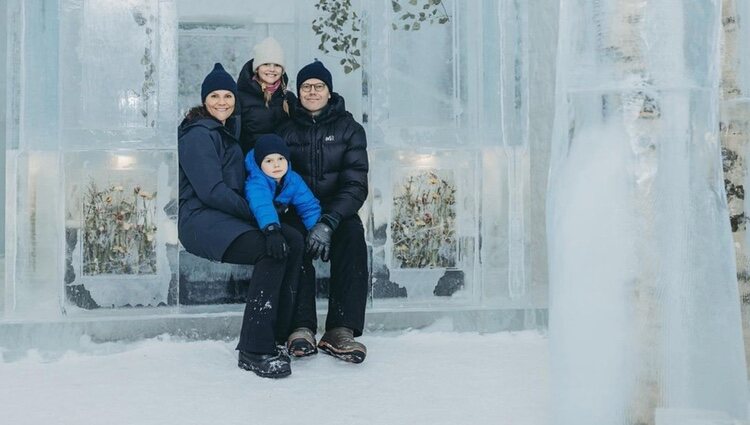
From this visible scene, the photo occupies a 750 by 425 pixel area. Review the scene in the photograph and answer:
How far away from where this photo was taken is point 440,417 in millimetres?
3354

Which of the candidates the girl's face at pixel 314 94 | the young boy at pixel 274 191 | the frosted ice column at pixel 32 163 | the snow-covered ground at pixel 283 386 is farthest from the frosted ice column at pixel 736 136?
the frosted ice column at pixel 32 163

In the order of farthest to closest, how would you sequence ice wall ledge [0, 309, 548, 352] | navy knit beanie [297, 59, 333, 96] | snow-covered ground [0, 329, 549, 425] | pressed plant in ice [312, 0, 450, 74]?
pressed plant in ice [312, 0, 450, 74], ice wall ledge [0, 309, 548, 352], navy knit beanie [297, 59, 333, 96], snow-covered ground [0, 329, 549, 425]

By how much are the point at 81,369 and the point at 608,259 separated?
2.84 meters

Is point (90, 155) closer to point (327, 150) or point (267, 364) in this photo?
point (327, 150)

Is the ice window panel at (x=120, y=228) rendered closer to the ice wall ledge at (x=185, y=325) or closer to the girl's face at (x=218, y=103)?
the ice wall ledge at (x=185, y=325)

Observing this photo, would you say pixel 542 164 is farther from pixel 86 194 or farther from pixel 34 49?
pixel 34 49

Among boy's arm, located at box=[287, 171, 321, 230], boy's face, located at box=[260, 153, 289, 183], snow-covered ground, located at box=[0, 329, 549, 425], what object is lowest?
snow-covered ground, located at box=[0, 329, 549, 425]

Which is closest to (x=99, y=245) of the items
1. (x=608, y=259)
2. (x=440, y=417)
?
(x=440, y=417)

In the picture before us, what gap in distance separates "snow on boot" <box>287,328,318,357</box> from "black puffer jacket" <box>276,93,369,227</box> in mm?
776

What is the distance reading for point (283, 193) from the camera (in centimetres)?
431

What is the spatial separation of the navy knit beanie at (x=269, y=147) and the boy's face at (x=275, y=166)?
19 mm

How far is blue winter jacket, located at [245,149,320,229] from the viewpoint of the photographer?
163 inches

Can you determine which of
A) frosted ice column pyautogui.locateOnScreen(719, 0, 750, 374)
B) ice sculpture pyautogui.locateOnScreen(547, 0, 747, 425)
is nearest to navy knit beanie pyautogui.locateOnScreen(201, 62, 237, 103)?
ice sculpture pyautogui.locateOnScreen(547, 0, 747, 425)

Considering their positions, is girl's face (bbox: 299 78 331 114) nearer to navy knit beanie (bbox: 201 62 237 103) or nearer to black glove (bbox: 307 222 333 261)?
navy knit beanie (bbox: 201 62 237 103)
